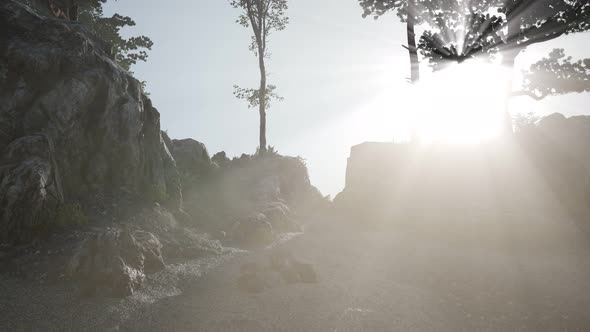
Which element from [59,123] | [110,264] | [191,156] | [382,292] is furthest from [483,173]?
[59,123]

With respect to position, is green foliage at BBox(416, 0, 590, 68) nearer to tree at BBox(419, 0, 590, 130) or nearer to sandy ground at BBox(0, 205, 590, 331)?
tree at BBox(419, 0, 590, 130)

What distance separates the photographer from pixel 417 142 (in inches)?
837

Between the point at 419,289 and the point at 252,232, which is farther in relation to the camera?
the point at 252,232

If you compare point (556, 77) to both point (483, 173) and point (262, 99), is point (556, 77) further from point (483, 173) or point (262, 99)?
point (262, 99)

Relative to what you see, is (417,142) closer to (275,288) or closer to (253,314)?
(275,288)

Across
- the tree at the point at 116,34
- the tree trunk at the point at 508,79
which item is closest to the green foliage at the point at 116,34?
the tree at the point at 116,34

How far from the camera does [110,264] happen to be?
8500 mm

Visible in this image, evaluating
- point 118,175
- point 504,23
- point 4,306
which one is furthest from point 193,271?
point 504,23

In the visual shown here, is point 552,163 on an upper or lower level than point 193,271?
upper

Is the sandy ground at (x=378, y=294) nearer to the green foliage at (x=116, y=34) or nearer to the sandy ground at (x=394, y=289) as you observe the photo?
the sandy ground at (x=394, y=289)

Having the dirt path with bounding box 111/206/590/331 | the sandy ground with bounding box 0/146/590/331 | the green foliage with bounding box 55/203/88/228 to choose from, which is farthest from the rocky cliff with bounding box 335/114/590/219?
the green foliage with bounding box 55/203/88/228

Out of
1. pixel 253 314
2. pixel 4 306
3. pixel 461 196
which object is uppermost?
A: pixel 461 196

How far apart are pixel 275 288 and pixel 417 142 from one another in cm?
1514

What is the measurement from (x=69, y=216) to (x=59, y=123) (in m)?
3.49
